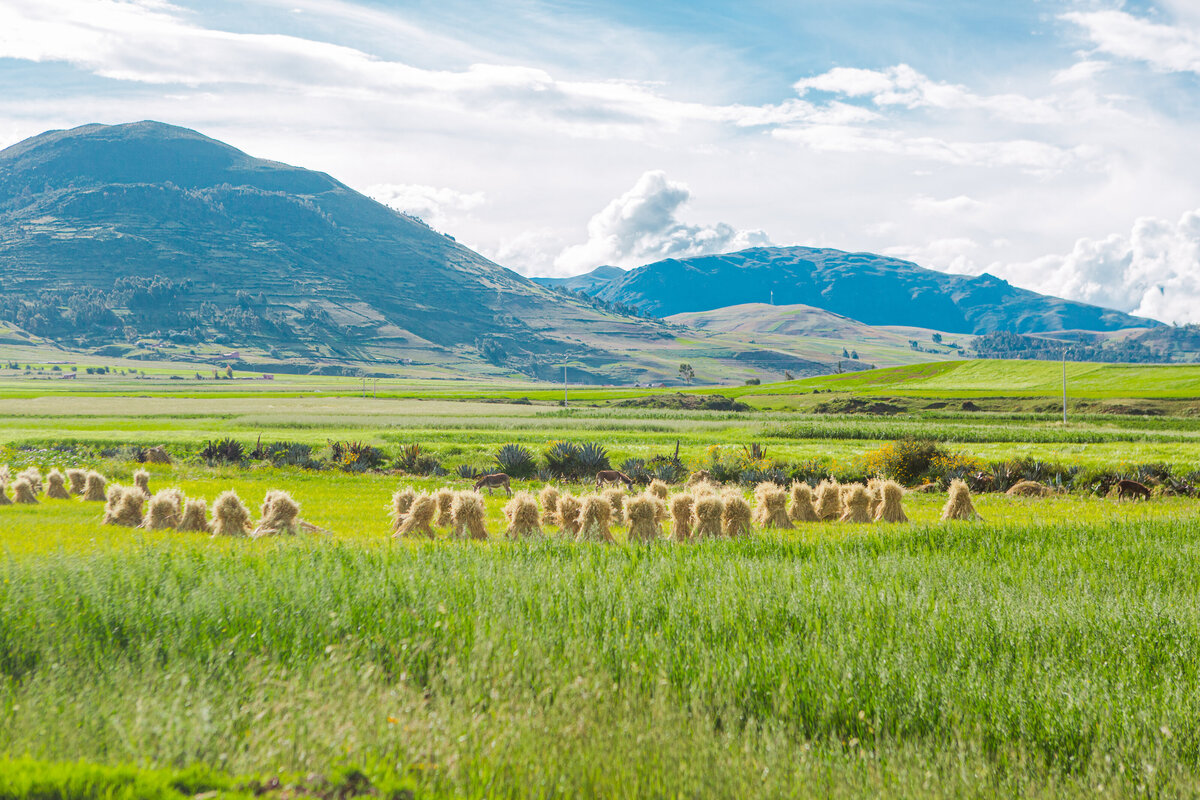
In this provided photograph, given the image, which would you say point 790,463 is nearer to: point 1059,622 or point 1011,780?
point 1059,622

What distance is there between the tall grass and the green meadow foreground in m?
0.03

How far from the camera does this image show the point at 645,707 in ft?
17.8

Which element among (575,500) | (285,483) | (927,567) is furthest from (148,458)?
(927,567)

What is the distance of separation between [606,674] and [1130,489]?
2403 centimetres

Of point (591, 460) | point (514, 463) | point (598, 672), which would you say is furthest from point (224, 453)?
point (598, 672)

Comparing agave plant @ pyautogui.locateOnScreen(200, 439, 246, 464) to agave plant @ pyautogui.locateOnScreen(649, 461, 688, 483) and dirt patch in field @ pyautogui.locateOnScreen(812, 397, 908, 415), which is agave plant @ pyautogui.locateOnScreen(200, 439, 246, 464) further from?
dirt patch in field @ pyautogui.locateOnScreen(812, 397, 908, 415)

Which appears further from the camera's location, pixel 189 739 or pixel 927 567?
pixel 927 567

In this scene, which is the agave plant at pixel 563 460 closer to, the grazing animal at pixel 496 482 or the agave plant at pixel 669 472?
the agave plant at pixel 669 472

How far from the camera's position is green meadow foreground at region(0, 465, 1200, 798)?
4477 millimetres

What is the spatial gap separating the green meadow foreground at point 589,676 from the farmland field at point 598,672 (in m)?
0.03

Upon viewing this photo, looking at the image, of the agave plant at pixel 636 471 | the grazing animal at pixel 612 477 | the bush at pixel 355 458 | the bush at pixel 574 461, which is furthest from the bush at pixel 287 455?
the grazing animal at pixel 612 477

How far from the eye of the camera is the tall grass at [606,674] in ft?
15.0

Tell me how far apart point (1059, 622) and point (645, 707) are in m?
4.25

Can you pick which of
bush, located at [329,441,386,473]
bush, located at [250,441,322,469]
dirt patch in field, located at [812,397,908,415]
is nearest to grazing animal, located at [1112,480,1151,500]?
bush, located at [329,441,386,473]
